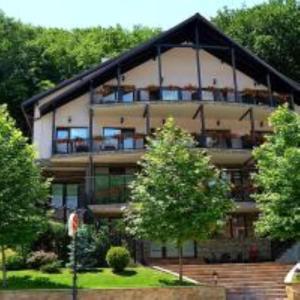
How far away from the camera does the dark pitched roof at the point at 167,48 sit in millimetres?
38312


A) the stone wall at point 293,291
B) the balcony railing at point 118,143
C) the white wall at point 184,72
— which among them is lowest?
the stone wall at point 293,291

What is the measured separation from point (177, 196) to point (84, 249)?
5379 mm

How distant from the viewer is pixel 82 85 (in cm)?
3844

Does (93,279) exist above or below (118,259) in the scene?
below

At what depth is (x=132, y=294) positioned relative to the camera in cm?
2398

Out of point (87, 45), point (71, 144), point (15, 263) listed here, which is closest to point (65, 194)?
point (71, 144)

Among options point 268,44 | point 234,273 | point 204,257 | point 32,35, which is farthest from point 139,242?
point 32,35

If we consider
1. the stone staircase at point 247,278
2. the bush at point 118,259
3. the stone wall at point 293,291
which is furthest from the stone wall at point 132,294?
the bush at point 118,259

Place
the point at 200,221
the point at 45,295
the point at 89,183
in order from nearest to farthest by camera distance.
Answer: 1. the point at 45,295
2. the point at 200,221
3. the point at 89,183

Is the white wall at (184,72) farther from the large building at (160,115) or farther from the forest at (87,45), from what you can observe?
the forest at (87,45)

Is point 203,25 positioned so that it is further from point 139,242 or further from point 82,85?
point 139,242

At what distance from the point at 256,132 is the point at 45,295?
20.5 m

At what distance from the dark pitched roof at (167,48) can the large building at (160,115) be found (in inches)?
2.6

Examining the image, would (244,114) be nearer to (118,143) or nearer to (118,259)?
(118,143)
